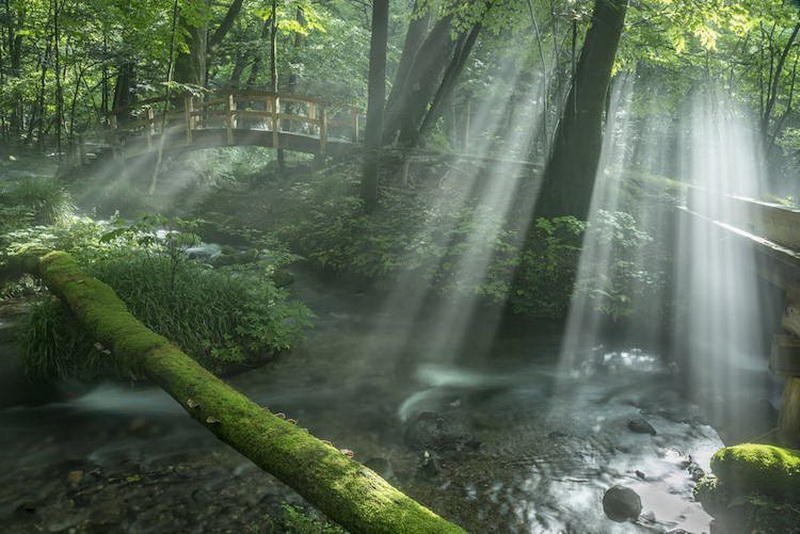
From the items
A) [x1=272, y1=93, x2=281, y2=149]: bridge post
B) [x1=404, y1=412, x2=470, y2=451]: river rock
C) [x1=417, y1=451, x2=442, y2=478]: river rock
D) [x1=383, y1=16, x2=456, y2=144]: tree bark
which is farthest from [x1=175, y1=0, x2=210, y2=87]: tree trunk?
[x1=417, y1=451, x2=442, y2=478]: river rock

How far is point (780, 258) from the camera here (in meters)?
6.94

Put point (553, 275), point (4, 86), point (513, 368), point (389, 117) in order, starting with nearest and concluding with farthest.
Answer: point (513, 368), point (553, 275), point (389, 117), point (4, 86)

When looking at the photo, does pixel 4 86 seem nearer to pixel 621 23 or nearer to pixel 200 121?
pixel 200 121

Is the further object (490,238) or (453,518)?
(490,238)

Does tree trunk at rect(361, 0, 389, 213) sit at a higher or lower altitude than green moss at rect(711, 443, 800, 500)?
higher

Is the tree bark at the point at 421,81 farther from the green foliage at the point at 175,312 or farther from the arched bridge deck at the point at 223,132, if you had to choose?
the green foliage at the point at 175,312

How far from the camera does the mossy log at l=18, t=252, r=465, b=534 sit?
3246 millimetres

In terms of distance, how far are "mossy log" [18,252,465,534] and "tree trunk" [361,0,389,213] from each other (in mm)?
7596

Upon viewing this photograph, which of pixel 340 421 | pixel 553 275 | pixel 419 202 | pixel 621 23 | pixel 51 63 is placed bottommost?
pixel 340 421

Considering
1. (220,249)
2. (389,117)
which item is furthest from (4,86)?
(389,117)

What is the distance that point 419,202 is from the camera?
44.8 feet

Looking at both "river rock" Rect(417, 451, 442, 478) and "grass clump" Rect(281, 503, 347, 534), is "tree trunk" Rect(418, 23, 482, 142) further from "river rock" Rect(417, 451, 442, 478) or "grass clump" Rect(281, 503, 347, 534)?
"grass clump" Rect(281, 503, 347, 534)

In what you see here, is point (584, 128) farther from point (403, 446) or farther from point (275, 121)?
point (275, 121)

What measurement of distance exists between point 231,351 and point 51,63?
55.2ft
